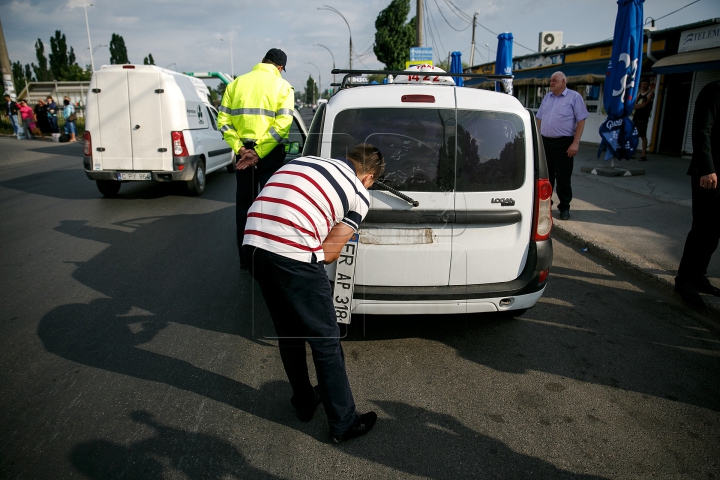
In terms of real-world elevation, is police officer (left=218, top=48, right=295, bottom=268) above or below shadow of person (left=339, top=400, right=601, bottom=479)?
above

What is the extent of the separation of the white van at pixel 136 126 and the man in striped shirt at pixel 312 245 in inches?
270

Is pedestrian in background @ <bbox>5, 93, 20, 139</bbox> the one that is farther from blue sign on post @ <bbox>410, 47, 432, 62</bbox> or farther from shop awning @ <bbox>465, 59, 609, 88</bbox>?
shop awning @ <bbox>465, 59, 609, 88</bbox>

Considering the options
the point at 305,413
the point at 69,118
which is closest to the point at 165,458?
the point at 305,413

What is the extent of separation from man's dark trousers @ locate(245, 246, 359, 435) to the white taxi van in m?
0.71

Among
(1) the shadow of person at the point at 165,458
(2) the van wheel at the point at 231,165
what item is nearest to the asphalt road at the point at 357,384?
(1) the shadow of person at the point at 165,458

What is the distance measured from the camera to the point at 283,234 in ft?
7.54

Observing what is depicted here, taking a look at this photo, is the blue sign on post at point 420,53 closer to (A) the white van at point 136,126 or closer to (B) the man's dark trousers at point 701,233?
(A) the white van at point 136,126

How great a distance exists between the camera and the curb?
14.4ft

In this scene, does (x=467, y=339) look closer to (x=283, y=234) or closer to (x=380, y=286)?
(x=380, y=286)

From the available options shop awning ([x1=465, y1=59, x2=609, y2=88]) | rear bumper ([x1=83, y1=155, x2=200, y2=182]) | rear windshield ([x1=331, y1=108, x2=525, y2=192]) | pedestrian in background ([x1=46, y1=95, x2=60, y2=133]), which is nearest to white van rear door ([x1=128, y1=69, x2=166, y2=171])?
rear bumper ([x1=83, y1=155, x2=200, y2=182])

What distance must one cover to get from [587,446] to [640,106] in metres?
12.4

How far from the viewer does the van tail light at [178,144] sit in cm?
855

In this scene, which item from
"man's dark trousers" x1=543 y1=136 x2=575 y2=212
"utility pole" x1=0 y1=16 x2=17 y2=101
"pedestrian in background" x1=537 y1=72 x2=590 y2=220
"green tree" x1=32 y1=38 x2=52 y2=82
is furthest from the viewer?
"green tree" x1=32 y1=38 x2=52 y2=82

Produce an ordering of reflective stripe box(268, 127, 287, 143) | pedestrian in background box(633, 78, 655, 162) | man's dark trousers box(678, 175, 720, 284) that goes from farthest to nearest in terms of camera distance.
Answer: pedestrian in background box(633, 78, 655, 162) → reflective stripe box(268, 127, 287, 143) → man's dark trousers box(678, 175, 720, 284)
